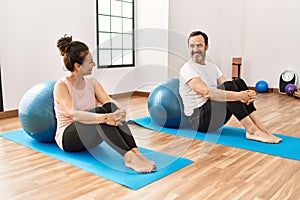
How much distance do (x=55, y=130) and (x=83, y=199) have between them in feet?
3.27

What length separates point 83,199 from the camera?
167cm

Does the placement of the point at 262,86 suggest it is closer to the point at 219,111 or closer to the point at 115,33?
the point at 115,33

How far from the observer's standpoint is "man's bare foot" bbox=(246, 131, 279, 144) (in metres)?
2.67

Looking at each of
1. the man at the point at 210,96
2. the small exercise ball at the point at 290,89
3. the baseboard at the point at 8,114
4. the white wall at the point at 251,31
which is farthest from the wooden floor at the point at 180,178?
the small exercise ball at the point at 290,89

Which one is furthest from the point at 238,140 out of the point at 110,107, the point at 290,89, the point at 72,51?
the point at 290,89

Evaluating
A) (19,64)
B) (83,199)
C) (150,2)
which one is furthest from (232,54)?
(83,199)

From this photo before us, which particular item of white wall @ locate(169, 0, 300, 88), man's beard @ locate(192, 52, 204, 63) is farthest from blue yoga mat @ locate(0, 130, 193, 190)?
white wall @ locate(169, 0, 300, 88)

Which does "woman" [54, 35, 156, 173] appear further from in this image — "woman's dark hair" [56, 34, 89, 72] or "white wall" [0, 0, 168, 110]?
"white wall" [0, 0, 168, 110]

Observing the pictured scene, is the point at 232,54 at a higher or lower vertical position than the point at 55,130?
higher

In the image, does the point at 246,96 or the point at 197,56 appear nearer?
the point at 246,96

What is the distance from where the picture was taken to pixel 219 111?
9.02 ft

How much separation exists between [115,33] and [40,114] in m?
3.08

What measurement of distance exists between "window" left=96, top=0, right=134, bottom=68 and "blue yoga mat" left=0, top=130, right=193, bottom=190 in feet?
8.89

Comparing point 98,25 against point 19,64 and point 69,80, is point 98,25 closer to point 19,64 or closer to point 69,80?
point 19,64
